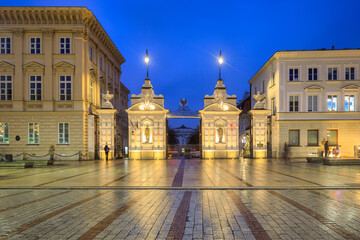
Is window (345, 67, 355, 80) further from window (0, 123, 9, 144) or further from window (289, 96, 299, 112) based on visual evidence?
window (0, 123, 9, 144)

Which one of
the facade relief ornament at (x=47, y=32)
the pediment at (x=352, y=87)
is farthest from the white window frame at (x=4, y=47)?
the pediment at (x=352, y=87)

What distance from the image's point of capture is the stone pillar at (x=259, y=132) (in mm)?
28969

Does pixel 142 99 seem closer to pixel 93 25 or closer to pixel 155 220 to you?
pixel 93 25

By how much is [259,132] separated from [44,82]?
2551cm

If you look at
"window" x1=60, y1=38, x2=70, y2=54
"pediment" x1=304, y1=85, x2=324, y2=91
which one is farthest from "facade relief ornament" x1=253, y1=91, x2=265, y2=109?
"window" x1=60, y1=38, x2=70, y2=54

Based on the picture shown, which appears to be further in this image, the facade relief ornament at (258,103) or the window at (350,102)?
the window at (350,102)

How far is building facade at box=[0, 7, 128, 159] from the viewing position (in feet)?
92.6

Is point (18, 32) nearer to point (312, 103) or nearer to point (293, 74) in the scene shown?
point (293, 74)

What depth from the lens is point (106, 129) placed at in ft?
93.7

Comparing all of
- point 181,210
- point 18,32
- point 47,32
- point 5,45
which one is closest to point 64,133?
point 47,32

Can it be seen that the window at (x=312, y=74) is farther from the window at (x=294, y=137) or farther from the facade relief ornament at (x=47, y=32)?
the facade relief ornament at (x=47, y=32)

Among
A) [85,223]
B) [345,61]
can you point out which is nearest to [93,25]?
[85,223]

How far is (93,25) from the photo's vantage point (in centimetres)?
3105

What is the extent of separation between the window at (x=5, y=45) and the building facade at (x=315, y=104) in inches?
1255
